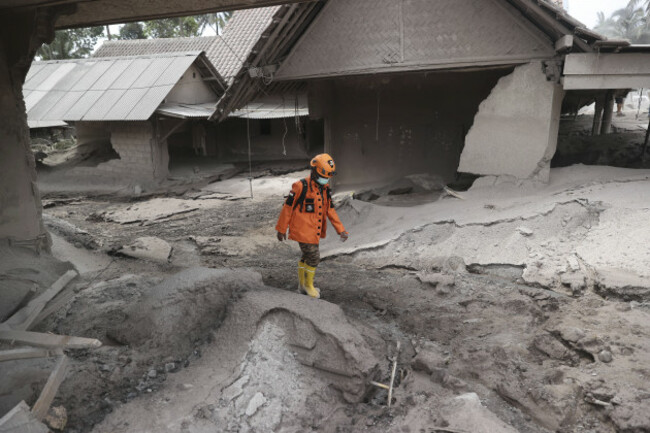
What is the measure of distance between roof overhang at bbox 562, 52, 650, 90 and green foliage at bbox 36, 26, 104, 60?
2565 cm

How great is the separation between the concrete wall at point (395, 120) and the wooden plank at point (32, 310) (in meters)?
6.01

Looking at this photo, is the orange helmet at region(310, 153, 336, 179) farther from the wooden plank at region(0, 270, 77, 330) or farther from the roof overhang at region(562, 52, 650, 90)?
the roof overhang at region(562, 52, 650, 90)

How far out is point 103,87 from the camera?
15508mm

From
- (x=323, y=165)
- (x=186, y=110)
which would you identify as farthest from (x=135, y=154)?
(x=323, y=165)

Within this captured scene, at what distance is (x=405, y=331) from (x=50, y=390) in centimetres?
314

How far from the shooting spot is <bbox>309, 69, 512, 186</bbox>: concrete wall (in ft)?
31.2

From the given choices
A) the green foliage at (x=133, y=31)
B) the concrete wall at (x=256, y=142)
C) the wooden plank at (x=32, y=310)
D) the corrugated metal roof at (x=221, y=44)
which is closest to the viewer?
the wooden plank at (x=32, y=310)

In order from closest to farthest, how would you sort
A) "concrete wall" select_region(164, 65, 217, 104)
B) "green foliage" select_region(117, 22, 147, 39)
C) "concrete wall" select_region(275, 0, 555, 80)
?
1. "concrete wall" select_region(275, 0, 555, 80)
2. "concrete wall" select_region(164, 65, 217, 104)
3. "green foliage" select_region(117, 22, 147, 39)

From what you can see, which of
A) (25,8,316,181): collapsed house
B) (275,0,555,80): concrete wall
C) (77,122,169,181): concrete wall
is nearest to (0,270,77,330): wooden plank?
(275,0,555,80): concrete wall

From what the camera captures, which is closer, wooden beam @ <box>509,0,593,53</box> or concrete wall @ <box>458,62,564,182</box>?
wooden beam @ <box>509,0,593,53</box>

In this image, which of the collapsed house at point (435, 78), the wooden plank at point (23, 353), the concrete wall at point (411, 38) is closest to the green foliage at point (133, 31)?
the collapsed house at point (435, 78)

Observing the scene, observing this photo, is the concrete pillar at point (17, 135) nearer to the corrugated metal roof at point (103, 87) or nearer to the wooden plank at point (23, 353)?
the wooden plank at point (23, 353)

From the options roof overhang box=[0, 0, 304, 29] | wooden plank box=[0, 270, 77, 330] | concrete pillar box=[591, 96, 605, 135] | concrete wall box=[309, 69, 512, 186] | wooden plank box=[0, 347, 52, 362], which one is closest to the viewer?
wooden plank box=[0, 347, 52, 362]

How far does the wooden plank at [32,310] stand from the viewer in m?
4.08
